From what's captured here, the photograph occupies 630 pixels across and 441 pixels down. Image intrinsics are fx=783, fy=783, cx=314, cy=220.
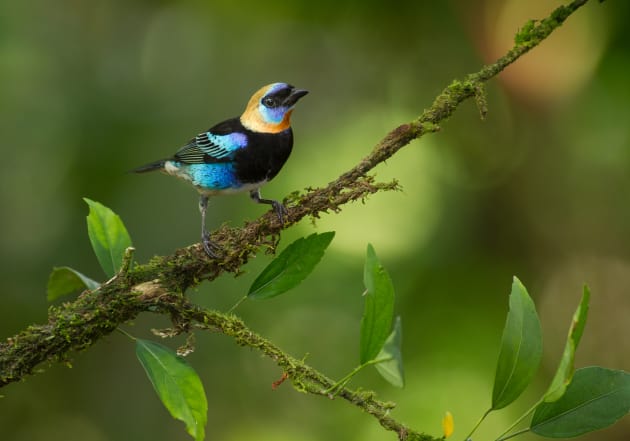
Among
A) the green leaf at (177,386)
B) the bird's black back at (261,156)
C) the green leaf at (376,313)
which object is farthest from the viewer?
the bird's black back at (261,156)

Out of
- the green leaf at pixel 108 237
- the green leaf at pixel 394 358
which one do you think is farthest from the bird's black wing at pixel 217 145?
the green leaf at pixel 394 358

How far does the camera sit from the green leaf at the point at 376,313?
56.9 inches

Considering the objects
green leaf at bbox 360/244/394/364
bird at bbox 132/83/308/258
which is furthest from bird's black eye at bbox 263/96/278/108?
green leaf at bbox 360/244/394/364

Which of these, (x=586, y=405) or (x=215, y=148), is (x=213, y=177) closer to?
(x=215, y=148)

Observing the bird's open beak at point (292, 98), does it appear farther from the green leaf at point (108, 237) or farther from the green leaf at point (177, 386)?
the green leaf at point (177, 386)

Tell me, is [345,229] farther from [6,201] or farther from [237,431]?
[6,201]

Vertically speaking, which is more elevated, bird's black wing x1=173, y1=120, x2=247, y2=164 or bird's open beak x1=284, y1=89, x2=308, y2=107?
bird's open beak x1=284, y1=89, x2=308, y2=107

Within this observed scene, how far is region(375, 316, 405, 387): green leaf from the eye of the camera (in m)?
1.31

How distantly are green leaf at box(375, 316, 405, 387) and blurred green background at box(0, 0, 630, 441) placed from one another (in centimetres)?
347

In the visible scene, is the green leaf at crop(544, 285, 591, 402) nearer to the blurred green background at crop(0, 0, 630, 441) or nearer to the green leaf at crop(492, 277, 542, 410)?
the green leaf at crop(492, 277, 542, 410)

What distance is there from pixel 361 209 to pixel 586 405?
3.63 metres

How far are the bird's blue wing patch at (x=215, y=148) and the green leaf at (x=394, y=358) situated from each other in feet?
6.17

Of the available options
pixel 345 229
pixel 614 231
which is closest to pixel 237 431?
pixel 345 229

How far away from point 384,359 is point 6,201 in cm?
474
